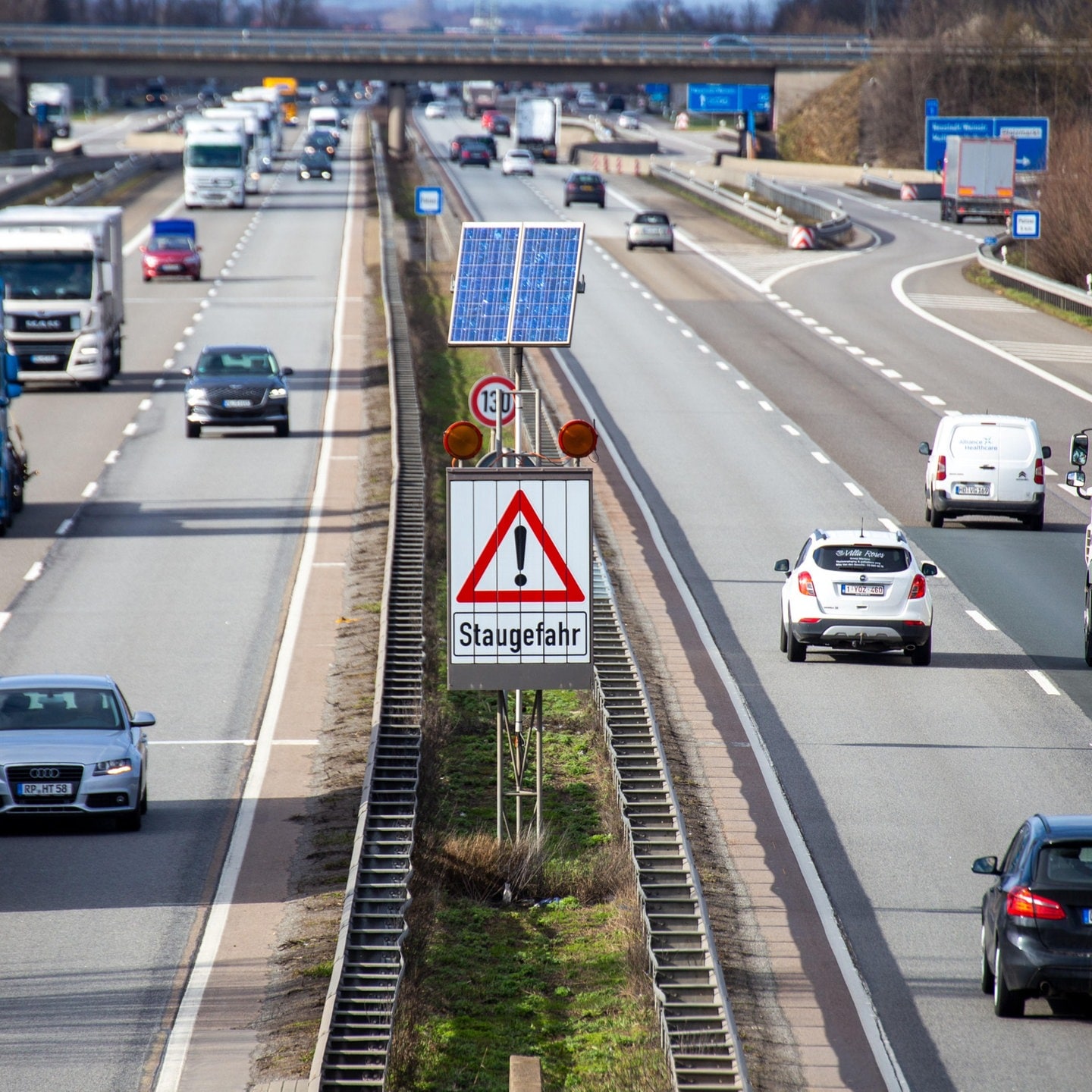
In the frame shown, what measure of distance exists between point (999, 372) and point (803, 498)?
15.1 meters

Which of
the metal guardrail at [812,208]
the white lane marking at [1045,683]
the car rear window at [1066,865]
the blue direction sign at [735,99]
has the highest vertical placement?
the blue direction sign at [735,99]

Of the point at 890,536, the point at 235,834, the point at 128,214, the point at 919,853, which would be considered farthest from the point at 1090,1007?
Answer: the point at 128,214

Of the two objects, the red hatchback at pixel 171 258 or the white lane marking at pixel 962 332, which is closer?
the white lane marking at pixel 962 332

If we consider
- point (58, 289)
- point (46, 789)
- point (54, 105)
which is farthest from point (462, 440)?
point (54, 105)

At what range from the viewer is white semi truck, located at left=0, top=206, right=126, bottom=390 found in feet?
138

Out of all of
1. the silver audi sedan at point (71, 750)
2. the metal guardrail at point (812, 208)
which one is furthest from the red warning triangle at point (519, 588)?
the metal guardrail at point (812, 208)

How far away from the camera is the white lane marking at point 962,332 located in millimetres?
44344

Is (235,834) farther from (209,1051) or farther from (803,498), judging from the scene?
(803,498)

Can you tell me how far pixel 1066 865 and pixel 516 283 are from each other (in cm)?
1014

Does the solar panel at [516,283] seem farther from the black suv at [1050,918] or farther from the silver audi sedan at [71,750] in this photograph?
the black suv at [1050,918]

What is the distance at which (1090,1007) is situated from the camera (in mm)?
12664

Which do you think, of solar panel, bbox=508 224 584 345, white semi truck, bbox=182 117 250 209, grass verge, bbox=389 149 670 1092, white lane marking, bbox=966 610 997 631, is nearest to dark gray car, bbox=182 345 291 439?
grass verge, bbox=389 149 670 1092

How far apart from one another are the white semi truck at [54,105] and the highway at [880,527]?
85.8m

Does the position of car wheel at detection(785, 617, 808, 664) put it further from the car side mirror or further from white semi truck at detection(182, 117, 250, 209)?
white semi truck at detection(182, 117, 250, 209)
